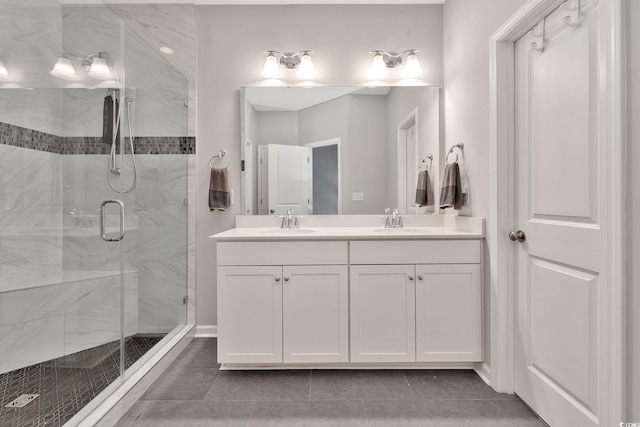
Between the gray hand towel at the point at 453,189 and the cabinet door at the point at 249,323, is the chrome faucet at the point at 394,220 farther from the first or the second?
the cabinet door at the point at 249,323

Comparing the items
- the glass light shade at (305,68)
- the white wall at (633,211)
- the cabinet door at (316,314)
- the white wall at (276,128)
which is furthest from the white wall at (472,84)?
the white wall at (276,128)

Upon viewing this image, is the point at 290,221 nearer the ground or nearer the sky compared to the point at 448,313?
nearer the sky

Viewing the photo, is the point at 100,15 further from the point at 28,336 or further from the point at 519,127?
the point at 519,127

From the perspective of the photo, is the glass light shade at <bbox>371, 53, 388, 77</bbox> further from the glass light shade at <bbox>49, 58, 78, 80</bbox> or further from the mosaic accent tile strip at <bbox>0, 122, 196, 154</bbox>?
the glass light shade at <bbox>49, 58, 78, 80</bbox>

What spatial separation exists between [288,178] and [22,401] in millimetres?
1902

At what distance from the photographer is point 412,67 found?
2.60 m

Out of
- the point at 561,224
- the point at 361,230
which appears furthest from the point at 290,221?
the point at 561,224

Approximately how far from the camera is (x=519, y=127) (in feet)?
5.80

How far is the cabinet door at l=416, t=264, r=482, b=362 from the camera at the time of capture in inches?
78.7

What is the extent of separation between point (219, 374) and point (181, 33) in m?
2.51

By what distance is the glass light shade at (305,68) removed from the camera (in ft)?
8.50

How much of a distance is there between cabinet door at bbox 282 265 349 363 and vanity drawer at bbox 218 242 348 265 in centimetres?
5

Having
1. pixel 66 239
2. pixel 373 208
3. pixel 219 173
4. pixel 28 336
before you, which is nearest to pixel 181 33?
pixel 219 173

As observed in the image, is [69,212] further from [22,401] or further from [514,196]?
[514,196]
